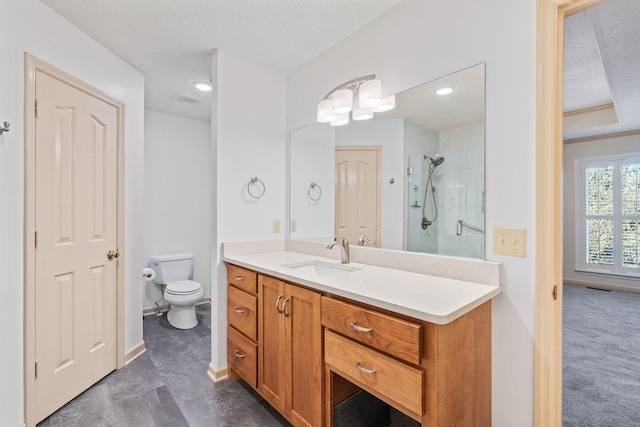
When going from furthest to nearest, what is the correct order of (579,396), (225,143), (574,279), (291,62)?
(574,279) < (291,62) < (225,143) < (579,396)

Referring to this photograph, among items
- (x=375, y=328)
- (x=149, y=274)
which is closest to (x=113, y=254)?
(x=149, y=274)

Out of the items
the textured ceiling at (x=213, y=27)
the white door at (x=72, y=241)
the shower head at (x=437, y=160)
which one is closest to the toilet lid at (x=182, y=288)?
the white door at (x=72, y=241)

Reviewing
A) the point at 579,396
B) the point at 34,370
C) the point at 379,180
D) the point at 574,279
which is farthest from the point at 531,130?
the point at 574,279

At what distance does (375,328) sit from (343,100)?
1436 millimetres

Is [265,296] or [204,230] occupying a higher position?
[204,230]

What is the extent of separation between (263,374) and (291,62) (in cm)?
225

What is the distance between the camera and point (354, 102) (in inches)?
A: 78.9

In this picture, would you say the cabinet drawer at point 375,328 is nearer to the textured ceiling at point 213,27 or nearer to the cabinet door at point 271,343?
the cabinet door at point 271,343

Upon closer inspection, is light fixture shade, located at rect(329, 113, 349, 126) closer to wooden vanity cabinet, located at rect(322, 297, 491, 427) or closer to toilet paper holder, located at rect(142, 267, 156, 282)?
wooden vanity cabinet, located at rect(322, 297, 491, 427)

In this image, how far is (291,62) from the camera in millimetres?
2357

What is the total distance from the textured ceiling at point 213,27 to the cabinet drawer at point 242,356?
6.61 feet

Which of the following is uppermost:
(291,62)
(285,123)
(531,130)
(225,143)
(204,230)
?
(291,62)

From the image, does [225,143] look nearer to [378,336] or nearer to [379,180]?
[379,180]

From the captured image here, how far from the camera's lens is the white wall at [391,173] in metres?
1.79
